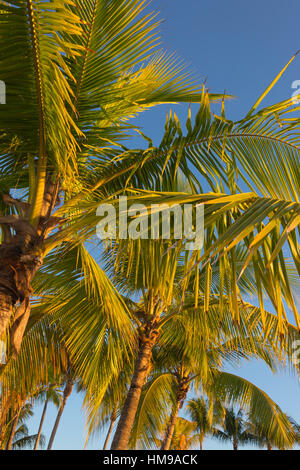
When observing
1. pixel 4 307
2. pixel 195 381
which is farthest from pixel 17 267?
pixel 195 381

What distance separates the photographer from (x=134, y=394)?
5.22m

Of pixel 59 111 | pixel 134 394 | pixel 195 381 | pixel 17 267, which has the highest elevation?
pixel 59 111

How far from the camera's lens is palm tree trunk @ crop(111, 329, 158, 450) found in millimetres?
4980

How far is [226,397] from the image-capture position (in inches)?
407

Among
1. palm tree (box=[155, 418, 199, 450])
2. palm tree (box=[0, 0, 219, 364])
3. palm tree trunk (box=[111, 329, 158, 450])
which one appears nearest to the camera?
palm tree (box=[0, 0, 219, 364])

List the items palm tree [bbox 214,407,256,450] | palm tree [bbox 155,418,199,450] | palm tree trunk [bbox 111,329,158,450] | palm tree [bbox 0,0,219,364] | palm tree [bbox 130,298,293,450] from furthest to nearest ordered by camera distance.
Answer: palm tree [bbox 214,407,256,450]
palm tree [bbox 155,418,199,450]
palm tree [bbox 130,298,293,450]
palm tree trunk [bbox 111,329,158,450]
palm tree [bbox 0,0,219,364]

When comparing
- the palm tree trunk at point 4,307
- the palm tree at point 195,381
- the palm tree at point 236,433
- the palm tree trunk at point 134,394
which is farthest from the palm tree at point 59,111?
the palm tree at point 236,433

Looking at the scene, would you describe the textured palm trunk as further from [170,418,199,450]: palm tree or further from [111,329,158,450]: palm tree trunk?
[170,418,199,450]: palm tree

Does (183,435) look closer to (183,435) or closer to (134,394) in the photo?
(183,435)

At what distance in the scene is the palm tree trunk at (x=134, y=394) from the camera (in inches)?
196

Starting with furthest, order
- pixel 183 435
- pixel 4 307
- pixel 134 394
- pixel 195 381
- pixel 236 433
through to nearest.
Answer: pixel 236 433
pixel 183 435
pixel 195 381
pixel 134 394
pixel 4 307

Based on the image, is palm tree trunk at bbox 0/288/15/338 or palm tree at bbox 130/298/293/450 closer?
palm tree trunk at bbox 0/288/15/338

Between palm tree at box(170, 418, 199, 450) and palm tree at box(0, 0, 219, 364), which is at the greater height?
palm tree at box(0, 0, 219, 364)

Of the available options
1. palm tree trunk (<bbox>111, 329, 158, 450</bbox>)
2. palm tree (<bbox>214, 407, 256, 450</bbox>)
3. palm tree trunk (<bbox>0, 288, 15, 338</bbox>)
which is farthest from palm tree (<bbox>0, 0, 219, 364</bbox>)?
palm tree (<bbox>214, 407, 256, 450</bbox>)
